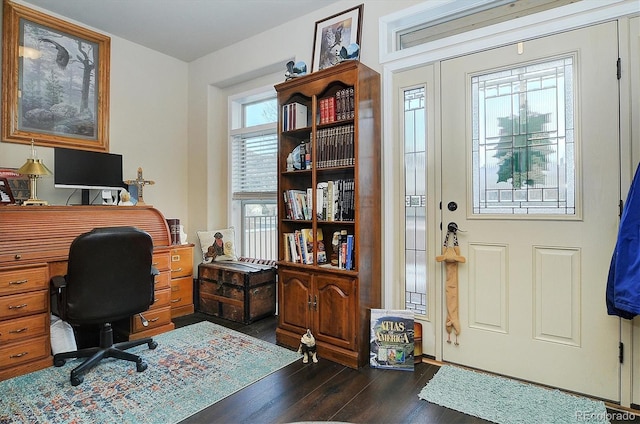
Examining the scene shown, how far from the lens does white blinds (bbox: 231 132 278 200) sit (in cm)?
383

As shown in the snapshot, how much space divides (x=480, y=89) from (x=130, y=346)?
314cm

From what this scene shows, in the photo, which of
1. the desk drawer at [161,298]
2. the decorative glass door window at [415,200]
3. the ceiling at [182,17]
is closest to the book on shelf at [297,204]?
the decorative glass door window at [415,200]

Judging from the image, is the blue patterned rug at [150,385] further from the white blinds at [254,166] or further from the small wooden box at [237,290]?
the white blinds at [254,166]

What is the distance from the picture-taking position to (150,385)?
2176 mm

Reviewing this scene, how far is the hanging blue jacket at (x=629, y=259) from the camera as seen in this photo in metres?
1.70

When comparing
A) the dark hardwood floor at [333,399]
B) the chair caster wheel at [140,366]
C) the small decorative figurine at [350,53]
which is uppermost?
the small decorative figurine at [350,53]

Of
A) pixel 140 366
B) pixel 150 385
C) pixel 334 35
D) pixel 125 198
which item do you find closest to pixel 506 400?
pixel 150 385

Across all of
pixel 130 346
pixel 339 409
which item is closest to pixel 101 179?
pixel 130 346

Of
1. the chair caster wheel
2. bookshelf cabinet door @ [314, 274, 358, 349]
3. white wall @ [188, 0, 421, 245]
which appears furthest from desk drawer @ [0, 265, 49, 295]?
bookshelf cabinet door @ [314, 274, 358, 349]

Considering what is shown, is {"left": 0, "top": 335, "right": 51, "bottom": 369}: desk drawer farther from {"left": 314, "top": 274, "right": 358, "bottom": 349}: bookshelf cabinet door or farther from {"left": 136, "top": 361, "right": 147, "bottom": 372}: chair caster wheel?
{"left": 314, "top": 274, "right": 358, "bottom": 349}: bookshelf cabinet door

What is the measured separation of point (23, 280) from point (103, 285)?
64 cm

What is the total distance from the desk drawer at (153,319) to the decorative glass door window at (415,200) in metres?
2.16

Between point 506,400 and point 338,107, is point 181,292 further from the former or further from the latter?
point 506,400

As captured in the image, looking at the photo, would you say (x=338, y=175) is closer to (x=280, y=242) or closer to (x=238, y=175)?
(x=280, y=242)
